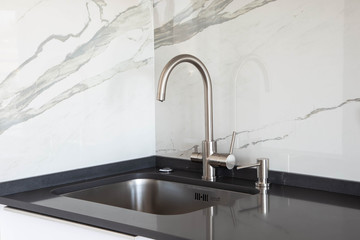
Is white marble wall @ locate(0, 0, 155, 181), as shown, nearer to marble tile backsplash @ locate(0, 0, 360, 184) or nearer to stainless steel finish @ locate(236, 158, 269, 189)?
marble tile backsplash @ locate(0, 0, 360, 184)

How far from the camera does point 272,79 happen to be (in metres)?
1.93

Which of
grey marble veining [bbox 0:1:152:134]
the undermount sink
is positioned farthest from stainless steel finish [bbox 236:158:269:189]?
grey marble veining [bbox 0:1:152:134]

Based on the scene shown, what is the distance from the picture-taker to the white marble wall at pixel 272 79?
1756 millimetres

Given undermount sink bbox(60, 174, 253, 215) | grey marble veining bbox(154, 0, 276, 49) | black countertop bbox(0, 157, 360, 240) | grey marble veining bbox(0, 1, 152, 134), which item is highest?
grey marble veining bbox(154, 0, 276, 49)

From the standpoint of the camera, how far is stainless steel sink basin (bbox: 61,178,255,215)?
6.43 ft

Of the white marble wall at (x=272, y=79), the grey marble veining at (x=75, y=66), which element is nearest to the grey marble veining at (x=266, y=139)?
the white marble wall at (x=272, y=79)

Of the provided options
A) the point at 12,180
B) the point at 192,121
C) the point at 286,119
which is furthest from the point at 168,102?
the point at 12,180

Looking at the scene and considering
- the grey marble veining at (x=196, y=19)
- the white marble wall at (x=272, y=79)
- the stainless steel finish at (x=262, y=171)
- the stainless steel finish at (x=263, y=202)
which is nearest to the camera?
the stainless steel finish at (x=263, y=202)

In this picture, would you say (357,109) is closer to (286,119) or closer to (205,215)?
(286,119)

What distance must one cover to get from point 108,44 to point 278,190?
0.90 meters

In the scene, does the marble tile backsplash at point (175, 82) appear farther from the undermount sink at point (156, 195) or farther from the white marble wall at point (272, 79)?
the undermount sink at point (156, 195)

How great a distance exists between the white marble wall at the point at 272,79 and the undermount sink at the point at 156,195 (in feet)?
0.66

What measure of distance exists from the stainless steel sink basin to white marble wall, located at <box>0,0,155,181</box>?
14 cm

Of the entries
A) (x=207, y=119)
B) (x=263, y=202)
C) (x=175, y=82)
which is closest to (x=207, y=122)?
(x=207, y=119)
